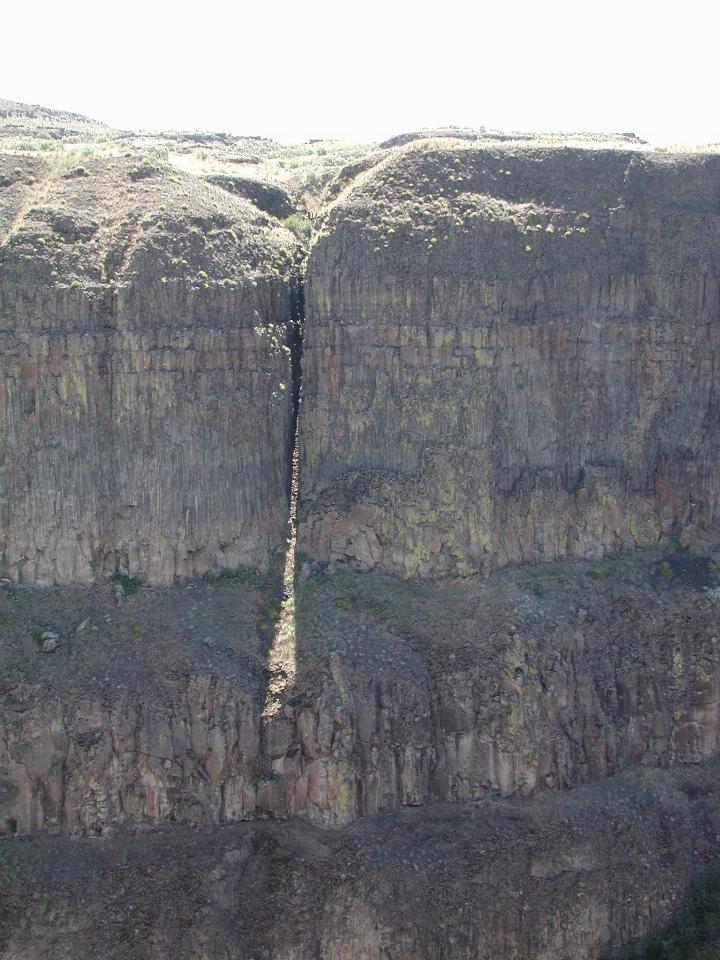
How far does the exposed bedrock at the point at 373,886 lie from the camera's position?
28.3 m

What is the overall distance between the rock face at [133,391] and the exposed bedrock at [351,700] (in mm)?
1667

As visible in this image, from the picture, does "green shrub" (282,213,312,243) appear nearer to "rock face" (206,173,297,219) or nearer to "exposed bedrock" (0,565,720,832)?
"rock face" (206,173,297,219)

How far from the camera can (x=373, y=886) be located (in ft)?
95.5

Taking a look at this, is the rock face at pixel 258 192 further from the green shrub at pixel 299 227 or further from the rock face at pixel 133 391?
the rock face at pixel 133 391

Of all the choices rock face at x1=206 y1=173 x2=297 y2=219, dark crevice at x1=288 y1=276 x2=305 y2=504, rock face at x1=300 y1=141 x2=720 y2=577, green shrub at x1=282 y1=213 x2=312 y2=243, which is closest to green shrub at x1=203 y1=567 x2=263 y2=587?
rock face at x1=300 y1=141 x2=720 y2=577

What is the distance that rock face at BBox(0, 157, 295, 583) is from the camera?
3216 centimetres

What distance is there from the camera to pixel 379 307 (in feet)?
113

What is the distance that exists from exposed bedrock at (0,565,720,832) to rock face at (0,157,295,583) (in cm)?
167

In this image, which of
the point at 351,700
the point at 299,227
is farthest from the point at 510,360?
the point at 351,700

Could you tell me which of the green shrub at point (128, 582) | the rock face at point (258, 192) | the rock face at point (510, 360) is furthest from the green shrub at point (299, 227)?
the green shrub at point (128, 582)

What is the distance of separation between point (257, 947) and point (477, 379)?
16386 millimetres

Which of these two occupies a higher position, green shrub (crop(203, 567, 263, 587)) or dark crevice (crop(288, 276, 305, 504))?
dark crevice (crop(288, 276, 305, 504))

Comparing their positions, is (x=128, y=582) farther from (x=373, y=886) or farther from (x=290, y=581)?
(x=373, y=886)

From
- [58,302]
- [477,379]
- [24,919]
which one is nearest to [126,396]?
[58,302]
